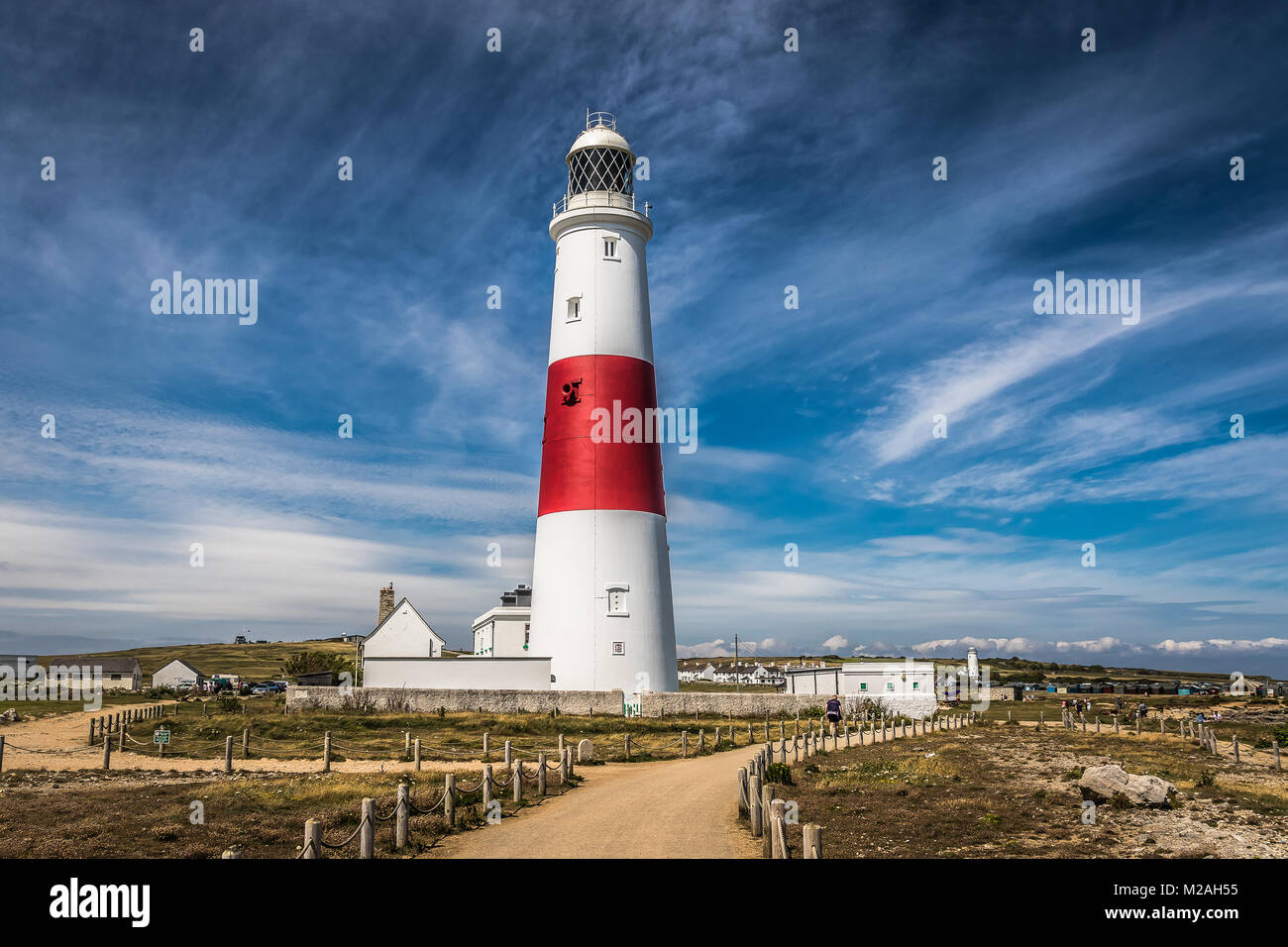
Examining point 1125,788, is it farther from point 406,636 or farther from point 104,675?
point 104,675

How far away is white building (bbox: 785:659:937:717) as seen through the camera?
52.7 meters

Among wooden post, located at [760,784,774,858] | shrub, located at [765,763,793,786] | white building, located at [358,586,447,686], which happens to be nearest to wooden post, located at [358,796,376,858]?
wooden post, located at [760,784,774,858]

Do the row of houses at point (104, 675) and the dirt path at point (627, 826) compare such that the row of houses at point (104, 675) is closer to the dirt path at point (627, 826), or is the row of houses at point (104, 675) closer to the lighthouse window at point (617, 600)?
the lighthouse window at point (617, 600)

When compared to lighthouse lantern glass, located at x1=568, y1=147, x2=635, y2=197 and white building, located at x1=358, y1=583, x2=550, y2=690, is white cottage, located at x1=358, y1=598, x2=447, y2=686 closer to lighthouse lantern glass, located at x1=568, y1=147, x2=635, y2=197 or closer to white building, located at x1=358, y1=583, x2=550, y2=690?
white building, located at x1=358, y1=583, x2=550, y2=690

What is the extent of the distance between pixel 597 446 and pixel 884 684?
27622 mm

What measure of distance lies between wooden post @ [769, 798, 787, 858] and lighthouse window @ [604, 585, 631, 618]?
86.0 feet

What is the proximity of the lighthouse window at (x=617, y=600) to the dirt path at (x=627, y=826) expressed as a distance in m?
14.9

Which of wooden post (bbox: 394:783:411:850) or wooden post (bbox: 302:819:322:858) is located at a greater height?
wooden post (bbox: 302:819:322:858)

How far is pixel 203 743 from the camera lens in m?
34.8
